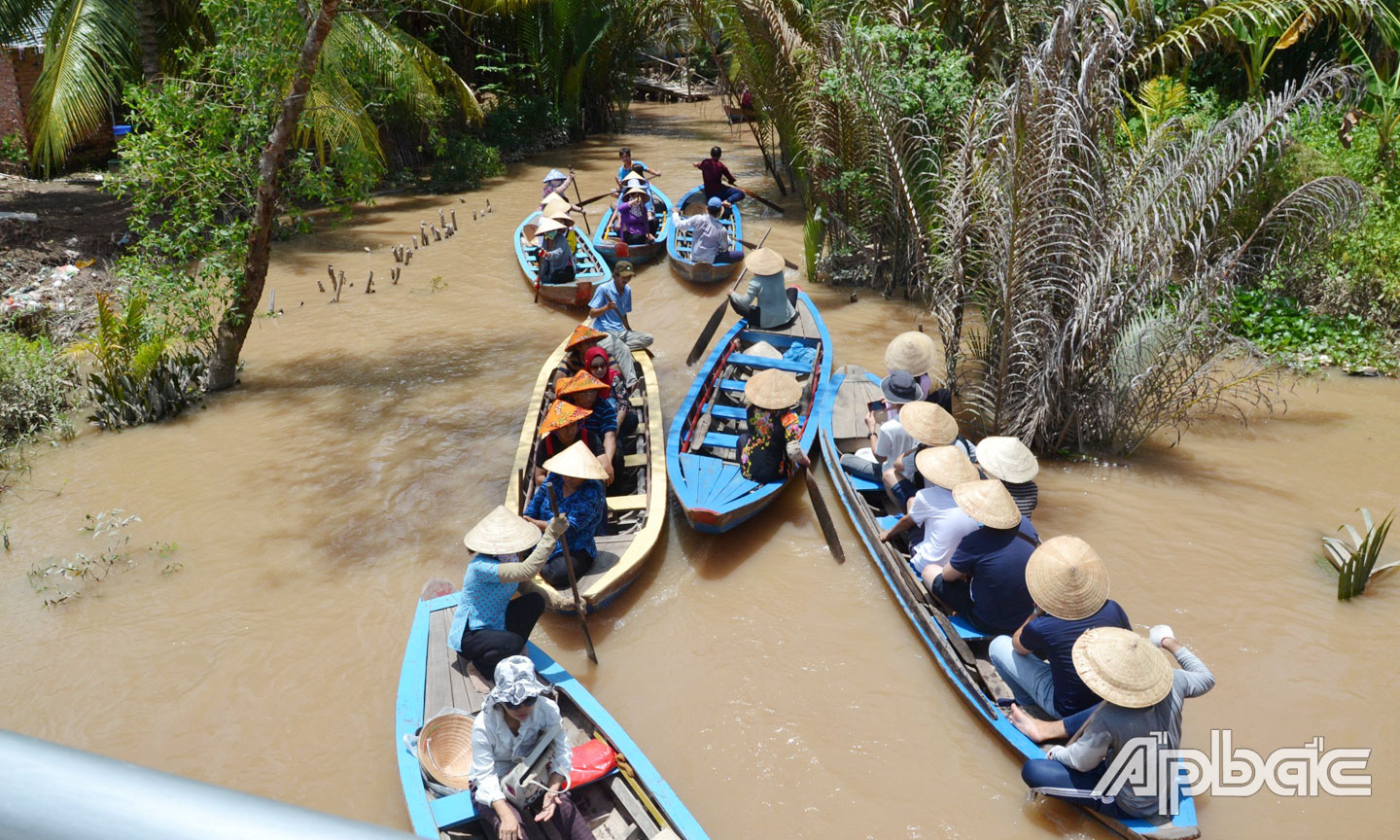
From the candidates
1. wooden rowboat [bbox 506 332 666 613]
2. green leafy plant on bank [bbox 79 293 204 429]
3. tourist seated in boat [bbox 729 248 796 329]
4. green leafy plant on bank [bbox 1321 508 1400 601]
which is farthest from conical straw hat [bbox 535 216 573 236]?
green leafy plant on bank [bbox 1321 508 1400 601]

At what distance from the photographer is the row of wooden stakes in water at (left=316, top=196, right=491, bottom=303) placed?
1370 centimetres

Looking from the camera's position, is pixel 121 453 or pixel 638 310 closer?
pixel 121 453

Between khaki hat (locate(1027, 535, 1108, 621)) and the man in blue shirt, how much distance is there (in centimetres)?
466

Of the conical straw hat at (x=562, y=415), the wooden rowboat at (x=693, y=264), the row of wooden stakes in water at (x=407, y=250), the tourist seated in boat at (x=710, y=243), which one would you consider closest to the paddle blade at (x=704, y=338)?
the wooden rowboat at (x=693, y=264)

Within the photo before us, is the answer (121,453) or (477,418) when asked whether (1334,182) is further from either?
(121,453)

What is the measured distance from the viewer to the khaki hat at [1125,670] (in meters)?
4.48

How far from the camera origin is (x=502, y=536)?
552cm

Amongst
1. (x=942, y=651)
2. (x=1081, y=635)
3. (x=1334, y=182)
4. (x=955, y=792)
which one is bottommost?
(x=955, y=792)

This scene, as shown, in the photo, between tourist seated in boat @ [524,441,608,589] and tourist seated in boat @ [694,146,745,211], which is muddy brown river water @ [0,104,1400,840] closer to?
tourist seated in boat @ [524,441,608,589]

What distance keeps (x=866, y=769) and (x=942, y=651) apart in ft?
2.84

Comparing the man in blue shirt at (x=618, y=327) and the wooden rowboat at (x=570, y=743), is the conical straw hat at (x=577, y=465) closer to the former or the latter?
the wooden rowboat at (x=570, y=743)

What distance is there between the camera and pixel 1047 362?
26.9ft

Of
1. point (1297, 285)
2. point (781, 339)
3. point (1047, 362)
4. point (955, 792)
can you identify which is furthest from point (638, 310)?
point (955, 792)

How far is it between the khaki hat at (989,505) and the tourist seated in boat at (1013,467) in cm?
58
